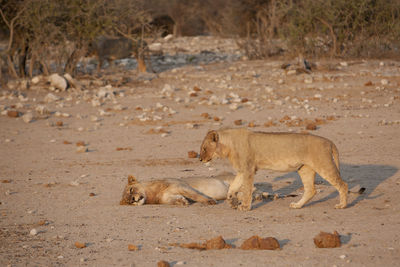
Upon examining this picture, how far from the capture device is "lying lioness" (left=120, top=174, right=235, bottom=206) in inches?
304

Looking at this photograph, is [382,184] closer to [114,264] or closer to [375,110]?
[114,264]

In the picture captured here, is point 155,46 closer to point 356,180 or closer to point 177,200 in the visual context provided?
point 356,180

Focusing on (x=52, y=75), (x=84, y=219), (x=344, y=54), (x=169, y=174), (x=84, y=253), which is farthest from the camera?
(x=344, y=54)

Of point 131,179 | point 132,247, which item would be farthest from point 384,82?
point 132,247

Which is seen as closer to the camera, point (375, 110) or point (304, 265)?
point (304, 265)

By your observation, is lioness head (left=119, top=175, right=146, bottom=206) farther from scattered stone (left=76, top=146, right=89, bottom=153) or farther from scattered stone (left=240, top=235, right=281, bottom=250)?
scattered stone (left=76, top=146, right=89, bottom=153)

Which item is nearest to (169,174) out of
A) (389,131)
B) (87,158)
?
(87,158)

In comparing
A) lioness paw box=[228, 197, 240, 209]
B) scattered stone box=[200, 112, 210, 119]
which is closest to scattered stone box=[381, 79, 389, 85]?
scattered stone box=[200, 112, 210, 119]

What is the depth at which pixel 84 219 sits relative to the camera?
7.13 m

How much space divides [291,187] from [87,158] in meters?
4.47

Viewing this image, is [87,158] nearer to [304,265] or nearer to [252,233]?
[252,233]

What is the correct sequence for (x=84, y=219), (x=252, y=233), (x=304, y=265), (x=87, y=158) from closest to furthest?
(x=304, y=265)
(x=252, y=233)
(x=84, y=219)
(x=87, y=158)

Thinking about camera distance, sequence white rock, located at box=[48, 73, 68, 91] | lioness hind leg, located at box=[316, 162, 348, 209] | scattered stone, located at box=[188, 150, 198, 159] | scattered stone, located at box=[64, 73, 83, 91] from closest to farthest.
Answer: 1. lioness hind leg, located at box=[316, 162, 348, 209]
2. scattered stone, located at box=[188, 150, 198, 159]
3. white rock, located at box=[48, 73, 68, 91]
4. scattered stone, located at box=[64, 73, 83, 91]

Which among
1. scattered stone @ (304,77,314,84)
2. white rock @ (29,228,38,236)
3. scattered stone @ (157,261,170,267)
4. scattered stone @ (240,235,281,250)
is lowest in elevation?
scattered stone @ (304,77,314,84)
